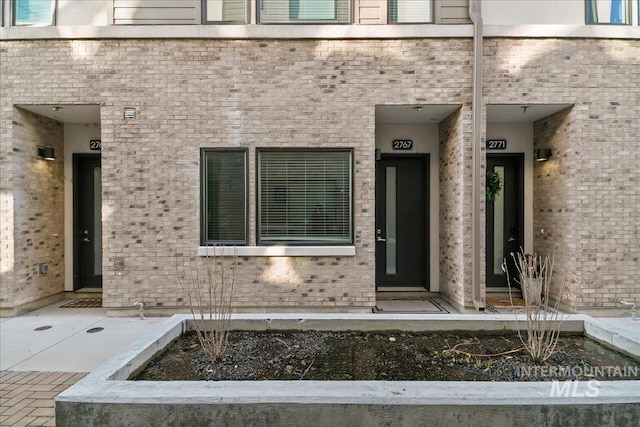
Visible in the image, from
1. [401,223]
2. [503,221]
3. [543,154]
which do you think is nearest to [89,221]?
[401,223]

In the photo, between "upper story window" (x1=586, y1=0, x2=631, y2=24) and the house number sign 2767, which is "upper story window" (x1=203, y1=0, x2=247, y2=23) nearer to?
the house number sign 2767

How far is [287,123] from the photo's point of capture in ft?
19.3

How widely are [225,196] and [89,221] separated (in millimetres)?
3352

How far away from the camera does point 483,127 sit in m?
5.86

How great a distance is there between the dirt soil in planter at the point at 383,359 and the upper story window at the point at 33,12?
5.94m

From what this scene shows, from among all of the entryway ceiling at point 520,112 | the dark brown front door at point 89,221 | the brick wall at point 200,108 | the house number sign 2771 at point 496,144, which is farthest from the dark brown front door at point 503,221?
the dark brown front door at point 89,221

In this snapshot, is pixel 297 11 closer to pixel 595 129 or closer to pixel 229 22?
pixel 229 22

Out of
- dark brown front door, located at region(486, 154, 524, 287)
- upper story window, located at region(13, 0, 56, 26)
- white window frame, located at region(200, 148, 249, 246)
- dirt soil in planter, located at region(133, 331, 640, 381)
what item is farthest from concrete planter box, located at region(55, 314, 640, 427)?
upper story window, located at region(13, 0, 56, 26)

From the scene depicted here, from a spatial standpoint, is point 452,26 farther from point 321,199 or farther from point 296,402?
point 296,402

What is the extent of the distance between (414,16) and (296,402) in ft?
→ 19.7

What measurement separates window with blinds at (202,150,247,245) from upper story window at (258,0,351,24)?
2269 mm

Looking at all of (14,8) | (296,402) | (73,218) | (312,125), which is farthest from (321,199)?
(14,8)

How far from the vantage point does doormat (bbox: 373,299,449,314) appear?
6.14 meters

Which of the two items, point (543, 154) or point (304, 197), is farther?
point (543, 154)
